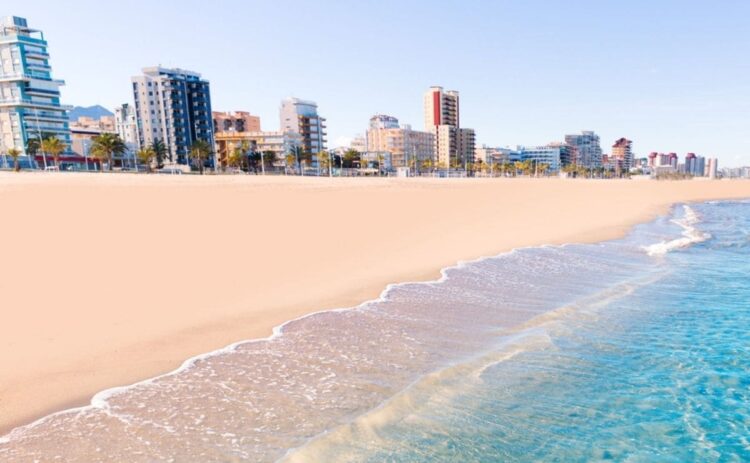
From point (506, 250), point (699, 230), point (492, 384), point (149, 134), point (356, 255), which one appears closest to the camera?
point (492, 384)

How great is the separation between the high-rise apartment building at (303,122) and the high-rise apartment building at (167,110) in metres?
24.3

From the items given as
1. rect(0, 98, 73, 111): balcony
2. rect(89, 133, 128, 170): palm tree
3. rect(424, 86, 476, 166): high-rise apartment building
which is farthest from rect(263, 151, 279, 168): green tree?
rect(424, 86, 476, 166): high-rise apartment building

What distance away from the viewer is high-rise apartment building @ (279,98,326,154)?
128750 mm

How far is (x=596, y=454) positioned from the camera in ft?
14.0

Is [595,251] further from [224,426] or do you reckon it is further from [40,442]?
[40,442]

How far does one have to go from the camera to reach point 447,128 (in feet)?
520

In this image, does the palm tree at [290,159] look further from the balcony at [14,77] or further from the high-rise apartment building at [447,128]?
the high-rise apartment building at [447,128]

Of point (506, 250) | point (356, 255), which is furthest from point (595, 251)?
point (356, 255)

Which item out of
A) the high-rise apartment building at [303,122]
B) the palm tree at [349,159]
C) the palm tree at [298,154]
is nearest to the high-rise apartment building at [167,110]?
the high-rise apartment building at [303,122]

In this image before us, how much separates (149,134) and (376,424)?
129 metres

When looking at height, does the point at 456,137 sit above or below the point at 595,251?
above

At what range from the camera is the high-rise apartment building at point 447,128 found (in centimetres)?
15988

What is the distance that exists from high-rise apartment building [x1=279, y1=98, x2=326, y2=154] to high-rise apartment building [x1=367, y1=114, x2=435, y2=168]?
2241 cm

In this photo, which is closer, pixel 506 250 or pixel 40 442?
pixel 40 442
